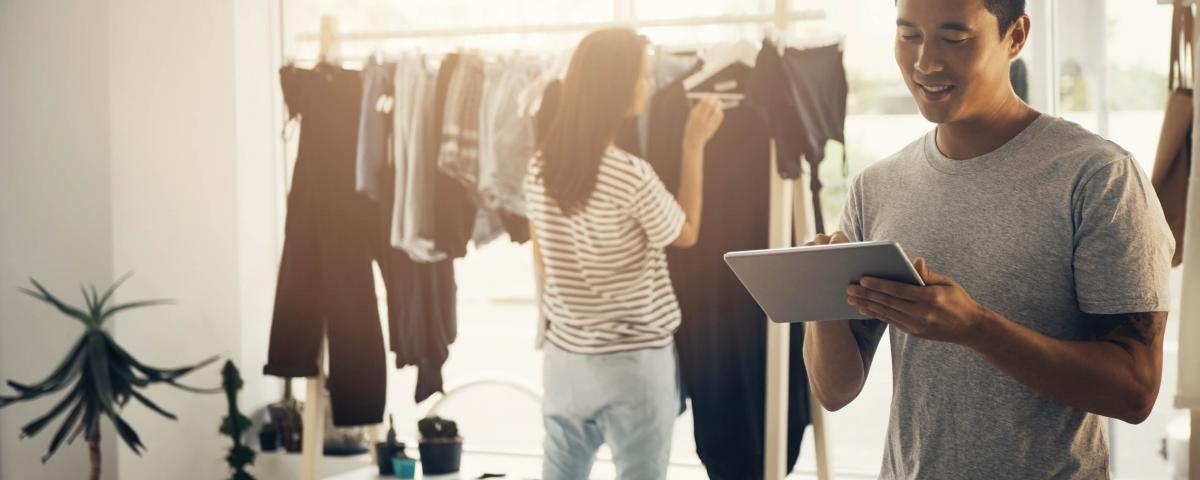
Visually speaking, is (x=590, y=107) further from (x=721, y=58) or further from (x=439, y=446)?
(x=439, y=446)

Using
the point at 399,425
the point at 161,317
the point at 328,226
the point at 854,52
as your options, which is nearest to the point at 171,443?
the point at 161,317

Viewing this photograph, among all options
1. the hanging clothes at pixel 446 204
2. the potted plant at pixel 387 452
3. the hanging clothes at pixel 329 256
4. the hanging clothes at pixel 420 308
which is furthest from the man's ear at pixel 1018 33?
the potted plant at pixel 387 452

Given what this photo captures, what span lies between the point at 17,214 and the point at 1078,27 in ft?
11.2

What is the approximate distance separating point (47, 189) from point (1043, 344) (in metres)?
3.31

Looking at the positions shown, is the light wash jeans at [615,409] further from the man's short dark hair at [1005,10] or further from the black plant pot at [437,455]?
the man's short dark hair at [1005,10]

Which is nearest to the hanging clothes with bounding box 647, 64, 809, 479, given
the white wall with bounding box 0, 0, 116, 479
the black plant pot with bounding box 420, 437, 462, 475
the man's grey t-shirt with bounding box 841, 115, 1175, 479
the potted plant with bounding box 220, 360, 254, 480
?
the black plant pot with bounding box 420, 437, 462, 475

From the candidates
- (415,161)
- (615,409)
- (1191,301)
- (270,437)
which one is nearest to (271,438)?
(270,437)

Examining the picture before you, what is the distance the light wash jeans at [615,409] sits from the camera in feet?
8.79

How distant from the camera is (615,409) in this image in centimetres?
268

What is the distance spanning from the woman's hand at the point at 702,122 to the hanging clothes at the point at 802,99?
0.12 metres

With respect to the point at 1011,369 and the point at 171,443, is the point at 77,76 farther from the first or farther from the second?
the point at 1011,369

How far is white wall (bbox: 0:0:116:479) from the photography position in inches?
136

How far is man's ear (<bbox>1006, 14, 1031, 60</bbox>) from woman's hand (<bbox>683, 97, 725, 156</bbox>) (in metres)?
1.38

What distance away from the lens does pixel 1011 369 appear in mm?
1158
